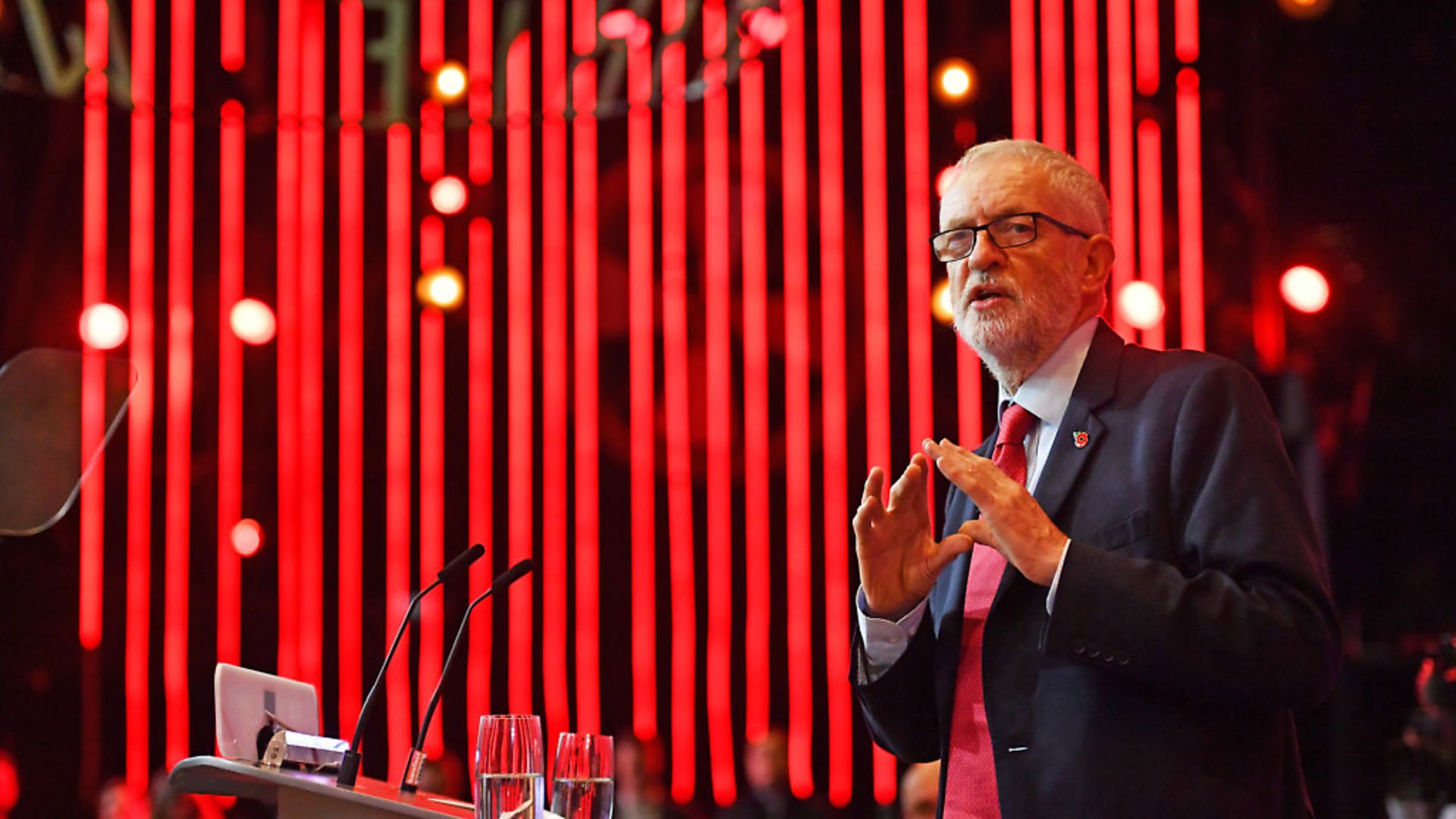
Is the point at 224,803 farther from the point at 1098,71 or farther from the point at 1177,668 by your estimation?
the point at 1177,668

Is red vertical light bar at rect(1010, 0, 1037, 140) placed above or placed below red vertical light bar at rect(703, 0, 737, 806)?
above

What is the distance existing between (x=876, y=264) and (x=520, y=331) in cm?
138

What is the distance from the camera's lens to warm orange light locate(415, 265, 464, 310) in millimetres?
5633

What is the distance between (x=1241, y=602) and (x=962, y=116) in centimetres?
427

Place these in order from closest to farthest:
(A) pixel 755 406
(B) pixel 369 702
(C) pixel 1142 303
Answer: (B) pixel 369 702 < (C) pixel 1142 303 < (A) pixel 755 406

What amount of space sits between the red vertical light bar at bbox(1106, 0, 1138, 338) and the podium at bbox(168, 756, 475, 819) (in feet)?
12.1

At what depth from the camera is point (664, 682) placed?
5.61 metres

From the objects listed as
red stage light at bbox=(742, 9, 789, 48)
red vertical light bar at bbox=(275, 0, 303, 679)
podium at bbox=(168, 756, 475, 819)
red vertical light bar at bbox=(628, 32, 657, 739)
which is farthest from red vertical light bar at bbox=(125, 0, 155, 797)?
podium at bbox=(168, 756, 475, 819)

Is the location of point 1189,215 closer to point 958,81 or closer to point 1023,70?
point 1023,70

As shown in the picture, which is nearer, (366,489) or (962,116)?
(962,116)

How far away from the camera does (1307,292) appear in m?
5.02

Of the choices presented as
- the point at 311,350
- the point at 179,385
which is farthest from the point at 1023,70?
the point at 179,385

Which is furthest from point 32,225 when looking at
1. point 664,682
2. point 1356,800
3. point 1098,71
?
point 1356,800

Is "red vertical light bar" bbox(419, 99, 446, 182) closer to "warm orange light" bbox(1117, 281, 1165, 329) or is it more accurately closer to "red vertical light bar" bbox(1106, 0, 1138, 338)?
"red vertical light bar" bbox(1106, 0, 1138, 338)
